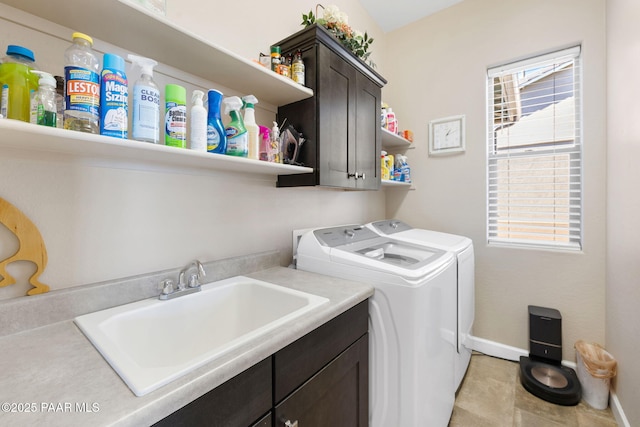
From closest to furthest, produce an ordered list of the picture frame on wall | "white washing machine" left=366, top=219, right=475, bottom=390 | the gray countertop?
the gray countertop, "white washing machine" left=366, top=219, right=475, bottom=390, the picture frame on wall

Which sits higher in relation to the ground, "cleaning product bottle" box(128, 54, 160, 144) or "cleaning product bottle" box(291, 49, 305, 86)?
"cleaning product bottle" box(291, 49, 305, 86)

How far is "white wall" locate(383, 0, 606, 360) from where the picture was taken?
73.9 inches

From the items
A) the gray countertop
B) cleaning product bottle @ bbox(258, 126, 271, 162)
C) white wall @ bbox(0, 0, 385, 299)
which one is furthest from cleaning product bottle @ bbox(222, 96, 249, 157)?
the gray countertop

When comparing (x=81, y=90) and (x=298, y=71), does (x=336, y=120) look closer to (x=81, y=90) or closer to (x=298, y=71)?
(x=298, y=71)

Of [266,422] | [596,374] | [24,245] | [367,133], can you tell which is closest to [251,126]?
[24,245]

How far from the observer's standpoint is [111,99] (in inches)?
28.0

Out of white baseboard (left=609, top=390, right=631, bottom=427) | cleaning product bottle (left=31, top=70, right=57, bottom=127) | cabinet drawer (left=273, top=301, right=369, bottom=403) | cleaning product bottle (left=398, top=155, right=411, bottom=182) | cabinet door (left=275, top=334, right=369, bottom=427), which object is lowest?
white baseboard (left=609, top=390, right=631, bottom=427)

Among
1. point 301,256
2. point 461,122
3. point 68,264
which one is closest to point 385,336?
point 301,256

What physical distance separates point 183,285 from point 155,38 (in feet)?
2.95

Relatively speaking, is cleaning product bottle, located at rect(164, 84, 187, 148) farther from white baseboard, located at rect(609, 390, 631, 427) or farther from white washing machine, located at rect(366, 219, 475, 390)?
white baseboard, located at rect(609, 390, 631, 427)

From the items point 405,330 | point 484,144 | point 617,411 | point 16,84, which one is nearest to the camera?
point 16,84

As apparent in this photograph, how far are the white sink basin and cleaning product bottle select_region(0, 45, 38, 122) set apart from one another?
597 mm

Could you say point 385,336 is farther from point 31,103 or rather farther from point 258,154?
point 31,103

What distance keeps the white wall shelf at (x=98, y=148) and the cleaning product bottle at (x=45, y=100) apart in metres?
0.05
